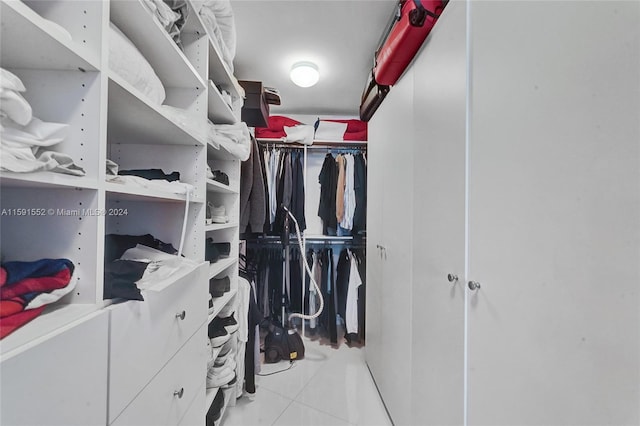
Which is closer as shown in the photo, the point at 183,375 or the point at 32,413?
the point at 32,413

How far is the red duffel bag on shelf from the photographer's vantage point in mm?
896

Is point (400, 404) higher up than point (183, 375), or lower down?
lower down

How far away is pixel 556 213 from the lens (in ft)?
1.58

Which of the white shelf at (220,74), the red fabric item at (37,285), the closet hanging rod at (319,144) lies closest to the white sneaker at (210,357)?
the red fabric item at (37,285)

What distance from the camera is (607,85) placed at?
1.34 feet

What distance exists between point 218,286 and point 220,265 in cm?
12

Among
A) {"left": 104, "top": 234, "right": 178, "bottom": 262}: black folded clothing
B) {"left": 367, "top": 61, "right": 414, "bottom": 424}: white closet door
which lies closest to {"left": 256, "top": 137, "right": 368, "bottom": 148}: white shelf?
{"left": 367, "top": 61, "right": 414, "bottom": 424}: white closet door

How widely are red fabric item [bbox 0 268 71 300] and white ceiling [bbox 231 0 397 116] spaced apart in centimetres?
147

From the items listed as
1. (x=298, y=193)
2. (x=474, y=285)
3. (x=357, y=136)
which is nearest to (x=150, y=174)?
(x=474, y=285)

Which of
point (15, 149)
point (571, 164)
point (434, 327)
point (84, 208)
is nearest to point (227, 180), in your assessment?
point (84, 208)

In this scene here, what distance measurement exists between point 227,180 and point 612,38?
52.9 inches

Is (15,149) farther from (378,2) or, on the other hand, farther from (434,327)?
(378,2)

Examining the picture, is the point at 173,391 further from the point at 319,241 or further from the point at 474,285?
the point at 319,241

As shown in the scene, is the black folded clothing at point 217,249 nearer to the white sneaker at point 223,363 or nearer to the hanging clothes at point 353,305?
the white sneaker at point 223,363
